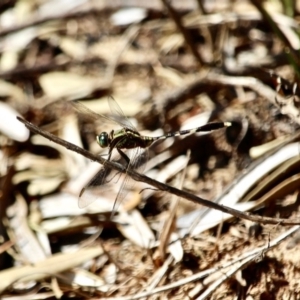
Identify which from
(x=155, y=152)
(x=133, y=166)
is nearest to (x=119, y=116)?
(x=155, y=152)

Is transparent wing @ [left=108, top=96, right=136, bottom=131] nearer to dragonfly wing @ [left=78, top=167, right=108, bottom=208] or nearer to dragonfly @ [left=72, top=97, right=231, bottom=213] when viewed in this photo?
dragonfly @ [left=72, top=97, right=231, bottom=213]

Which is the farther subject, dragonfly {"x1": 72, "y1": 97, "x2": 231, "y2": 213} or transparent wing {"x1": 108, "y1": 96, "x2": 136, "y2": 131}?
transparent wing {"x1": 108, "y1": 96, "x2": 136, "y2": 131}

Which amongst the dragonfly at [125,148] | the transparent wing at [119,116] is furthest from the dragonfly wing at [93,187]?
the transparent wing at [119,116]

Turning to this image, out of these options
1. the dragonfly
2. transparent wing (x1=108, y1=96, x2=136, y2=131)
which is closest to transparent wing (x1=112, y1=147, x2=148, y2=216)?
the dragonfly

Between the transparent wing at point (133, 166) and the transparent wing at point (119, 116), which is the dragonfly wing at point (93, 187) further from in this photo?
the transparent wing at point (119, 116)

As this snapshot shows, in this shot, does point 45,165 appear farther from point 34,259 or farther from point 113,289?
point 113,289

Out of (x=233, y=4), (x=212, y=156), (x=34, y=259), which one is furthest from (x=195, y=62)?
(x=34, y=259)
